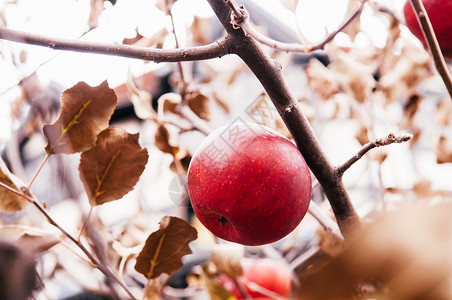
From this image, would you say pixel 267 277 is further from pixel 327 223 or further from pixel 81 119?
pixel 81 119

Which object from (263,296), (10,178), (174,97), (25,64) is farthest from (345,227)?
(25,64)

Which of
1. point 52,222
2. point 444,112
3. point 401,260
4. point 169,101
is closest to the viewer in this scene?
point 401,260

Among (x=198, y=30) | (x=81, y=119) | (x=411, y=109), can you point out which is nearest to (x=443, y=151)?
(x=411, y=109)

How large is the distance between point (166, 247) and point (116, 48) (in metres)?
0.27

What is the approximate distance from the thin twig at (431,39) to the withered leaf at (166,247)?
0.35 metres

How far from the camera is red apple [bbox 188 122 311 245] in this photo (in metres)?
0.47

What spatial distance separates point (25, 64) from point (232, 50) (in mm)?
757

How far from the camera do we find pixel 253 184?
1.57ft

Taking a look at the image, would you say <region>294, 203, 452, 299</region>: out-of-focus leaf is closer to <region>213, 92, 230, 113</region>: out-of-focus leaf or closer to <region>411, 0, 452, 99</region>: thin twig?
<region>411, 0, 452, 99</region>: thin twig

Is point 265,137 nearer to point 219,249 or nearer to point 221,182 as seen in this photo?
point 221,182

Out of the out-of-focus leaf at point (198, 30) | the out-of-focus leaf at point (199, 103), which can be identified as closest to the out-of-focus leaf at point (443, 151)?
the out-of-focus leaf at point (199, 103)

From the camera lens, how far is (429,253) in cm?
17

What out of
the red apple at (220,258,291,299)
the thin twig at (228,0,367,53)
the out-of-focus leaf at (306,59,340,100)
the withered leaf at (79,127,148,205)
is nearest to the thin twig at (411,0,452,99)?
the thin twig at (228,0,367,53)

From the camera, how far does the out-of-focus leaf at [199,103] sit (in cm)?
77
